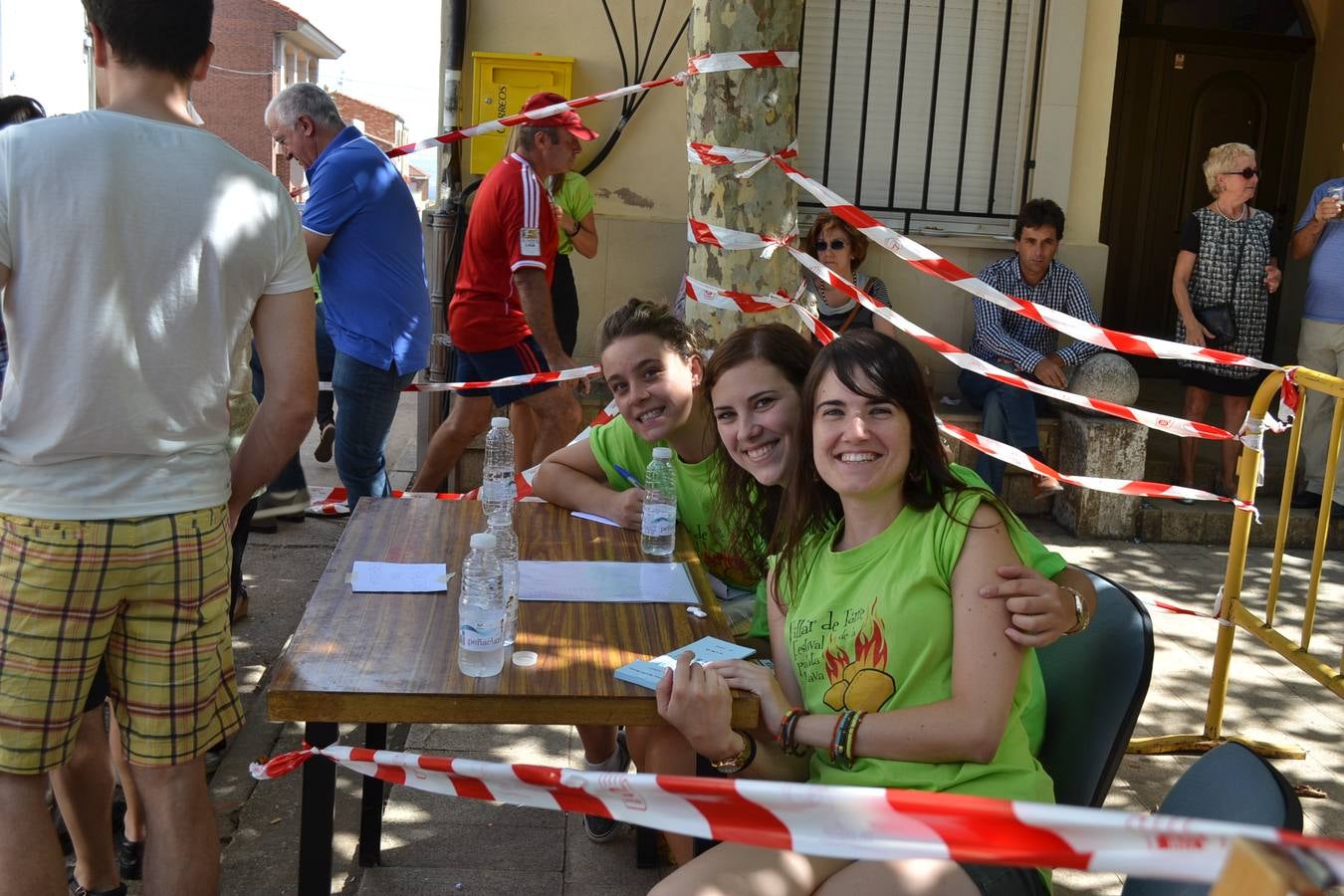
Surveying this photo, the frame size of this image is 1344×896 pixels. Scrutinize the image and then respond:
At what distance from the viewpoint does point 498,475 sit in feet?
15.8

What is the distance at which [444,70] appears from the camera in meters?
7.56

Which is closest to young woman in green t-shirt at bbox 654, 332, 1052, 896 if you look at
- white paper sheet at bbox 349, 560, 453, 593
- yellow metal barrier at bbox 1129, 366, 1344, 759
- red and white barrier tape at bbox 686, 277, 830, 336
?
white paper sheet at bbox 349, 560, 453, 593

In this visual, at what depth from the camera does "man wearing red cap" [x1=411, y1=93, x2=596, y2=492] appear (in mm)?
5969

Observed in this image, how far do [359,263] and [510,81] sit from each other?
8.64 ft

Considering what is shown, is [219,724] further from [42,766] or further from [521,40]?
[521,40]

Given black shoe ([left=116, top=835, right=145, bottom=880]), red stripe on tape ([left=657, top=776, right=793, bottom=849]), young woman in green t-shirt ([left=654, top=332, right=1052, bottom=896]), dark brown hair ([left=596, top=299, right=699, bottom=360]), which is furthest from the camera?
dark brown hair ([left=596, top=299, right=699, bottom=360])

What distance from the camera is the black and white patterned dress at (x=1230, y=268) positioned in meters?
7.26

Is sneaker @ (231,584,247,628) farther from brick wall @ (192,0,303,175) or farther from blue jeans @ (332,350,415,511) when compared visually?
brick wall @ (192,0,303,175)

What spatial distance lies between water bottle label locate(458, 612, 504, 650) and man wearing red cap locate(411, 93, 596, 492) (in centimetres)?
374

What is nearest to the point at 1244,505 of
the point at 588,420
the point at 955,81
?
the point at 588,420

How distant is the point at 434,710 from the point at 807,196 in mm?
6099

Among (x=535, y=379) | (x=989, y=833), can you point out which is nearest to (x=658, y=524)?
(x=989, y=833)

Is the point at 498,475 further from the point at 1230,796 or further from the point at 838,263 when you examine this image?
the point at 1230,796

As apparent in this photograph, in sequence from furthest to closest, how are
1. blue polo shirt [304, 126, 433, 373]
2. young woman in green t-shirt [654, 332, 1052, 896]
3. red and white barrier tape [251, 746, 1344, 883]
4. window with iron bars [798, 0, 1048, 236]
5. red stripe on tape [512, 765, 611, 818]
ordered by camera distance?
window with iron bars [798, 0, 1048, 236]
blue polo shirt [304, 126, 433, 373]
young woman in green t-shirt [654, 332, 1052, 896]
red stripe on tape [512, 765, 611, 818]
red and white barrier tape [251, 746, 1344, 883]
